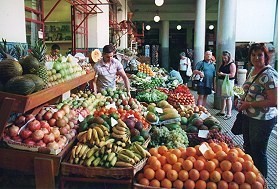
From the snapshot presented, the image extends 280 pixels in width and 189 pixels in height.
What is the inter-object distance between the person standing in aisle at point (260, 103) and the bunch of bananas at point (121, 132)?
1305 mm

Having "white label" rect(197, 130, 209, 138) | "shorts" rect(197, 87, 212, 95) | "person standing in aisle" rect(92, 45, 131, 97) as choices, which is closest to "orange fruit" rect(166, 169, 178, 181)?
"white label" rect(197, 130, 209, 138)

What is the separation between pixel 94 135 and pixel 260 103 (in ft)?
5.51

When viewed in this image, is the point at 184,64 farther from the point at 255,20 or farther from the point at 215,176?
the point at 215,176

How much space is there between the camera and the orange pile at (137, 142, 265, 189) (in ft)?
7.33

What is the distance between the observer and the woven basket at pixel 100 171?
2309mm

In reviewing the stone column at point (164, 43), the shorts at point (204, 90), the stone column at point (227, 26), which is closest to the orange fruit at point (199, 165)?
the shorts at point (204, 90)

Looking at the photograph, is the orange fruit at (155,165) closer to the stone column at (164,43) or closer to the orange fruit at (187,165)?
the orange fruit at (187,165)

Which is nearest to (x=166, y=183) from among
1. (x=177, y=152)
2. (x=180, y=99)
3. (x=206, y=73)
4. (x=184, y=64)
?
(x=177, y=152)

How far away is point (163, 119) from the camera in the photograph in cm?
376

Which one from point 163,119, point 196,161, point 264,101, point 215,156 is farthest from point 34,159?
point 264,101

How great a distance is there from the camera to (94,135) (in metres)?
2.62

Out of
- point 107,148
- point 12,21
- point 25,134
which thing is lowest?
point 107,148

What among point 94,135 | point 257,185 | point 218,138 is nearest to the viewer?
point 257,185

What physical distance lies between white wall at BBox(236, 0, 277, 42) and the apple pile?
514 inches
